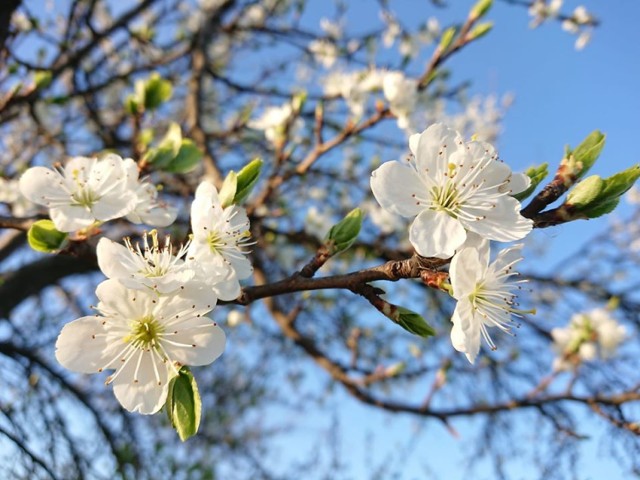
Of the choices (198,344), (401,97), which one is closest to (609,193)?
(198,344)

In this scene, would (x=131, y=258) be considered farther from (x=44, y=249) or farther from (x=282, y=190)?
(x=282, y=190)

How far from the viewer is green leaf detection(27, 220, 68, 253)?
44.0 inches

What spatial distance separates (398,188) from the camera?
3.37ft

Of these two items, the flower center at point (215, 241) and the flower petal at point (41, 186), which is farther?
the flower petal at point (41, 186)

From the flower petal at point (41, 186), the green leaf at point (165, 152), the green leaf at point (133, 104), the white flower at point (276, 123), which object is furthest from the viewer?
the white flower at point (276, 123)

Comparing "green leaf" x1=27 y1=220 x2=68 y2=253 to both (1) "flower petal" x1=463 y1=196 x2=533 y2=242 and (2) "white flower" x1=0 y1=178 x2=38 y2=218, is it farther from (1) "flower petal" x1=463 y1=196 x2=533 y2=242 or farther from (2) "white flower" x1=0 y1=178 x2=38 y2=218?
(2) "white flower" x1=0 y1=178 x2=38 y2=218

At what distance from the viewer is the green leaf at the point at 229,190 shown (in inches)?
42.1

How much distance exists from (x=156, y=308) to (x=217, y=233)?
198mm

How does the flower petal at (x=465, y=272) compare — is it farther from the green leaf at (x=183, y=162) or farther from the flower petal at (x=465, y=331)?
the green leaf at (x=183, y=162)

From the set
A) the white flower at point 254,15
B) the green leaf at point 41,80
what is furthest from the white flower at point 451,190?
the white flower at point 254,15

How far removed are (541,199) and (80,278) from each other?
11.9 ft

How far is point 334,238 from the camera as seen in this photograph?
42.6 inches

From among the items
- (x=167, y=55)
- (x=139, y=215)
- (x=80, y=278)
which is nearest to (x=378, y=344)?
(x=80, y=278)

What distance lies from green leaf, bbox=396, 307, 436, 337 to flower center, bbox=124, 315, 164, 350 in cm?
45
